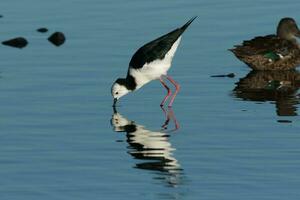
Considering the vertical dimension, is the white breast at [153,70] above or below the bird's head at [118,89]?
above

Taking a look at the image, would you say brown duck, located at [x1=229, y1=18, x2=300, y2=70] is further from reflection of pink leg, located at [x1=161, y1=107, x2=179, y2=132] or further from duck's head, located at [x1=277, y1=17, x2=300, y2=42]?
reflection of pink leg, located at [x1=161, y1=107, x2=179, y2=132]

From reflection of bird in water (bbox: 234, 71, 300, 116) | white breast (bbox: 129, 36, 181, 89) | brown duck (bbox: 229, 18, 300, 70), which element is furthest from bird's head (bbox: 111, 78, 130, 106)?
brown duck (bbox: 229, 18, 300, 70)

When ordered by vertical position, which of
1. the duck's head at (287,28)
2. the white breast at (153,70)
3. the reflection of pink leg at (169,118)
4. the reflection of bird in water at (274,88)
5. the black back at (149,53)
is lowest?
the reflection of pink leg at (169,118)

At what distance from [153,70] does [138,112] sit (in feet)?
6.12

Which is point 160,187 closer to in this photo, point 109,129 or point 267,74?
point 109,129

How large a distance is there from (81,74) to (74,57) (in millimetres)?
1416

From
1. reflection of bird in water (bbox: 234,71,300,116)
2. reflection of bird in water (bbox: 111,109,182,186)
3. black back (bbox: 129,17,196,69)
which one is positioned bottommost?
reflection of bird in water (bbox: 111,109,182,186)

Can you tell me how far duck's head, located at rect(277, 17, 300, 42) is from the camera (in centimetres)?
2359

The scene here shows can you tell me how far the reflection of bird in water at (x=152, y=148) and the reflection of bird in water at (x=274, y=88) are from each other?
5.75ft

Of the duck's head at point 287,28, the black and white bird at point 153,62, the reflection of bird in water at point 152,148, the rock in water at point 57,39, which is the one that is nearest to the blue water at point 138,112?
the reflection of bird in water at point 152,148

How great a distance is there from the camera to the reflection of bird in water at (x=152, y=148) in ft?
50.4

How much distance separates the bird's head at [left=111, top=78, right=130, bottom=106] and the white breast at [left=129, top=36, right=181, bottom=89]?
1.64 ft

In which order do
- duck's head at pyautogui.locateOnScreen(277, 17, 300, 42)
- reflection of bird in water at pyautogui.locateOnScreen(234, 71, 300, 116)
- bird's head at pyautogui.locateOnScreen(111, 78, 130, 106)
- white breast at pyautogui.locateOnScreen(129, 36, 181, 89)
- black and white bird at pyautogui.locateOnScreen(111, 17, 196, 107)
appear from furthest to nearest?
duck's head at pyautogui.locateOnScreen(277, 17, 300, 42)
white breast at pyautogui.locateOnScreen(129, 36, 181, 89)
black and white bird at pyautogui.locateOnScreen(111, 17, 196, 107)
bird's head at pyautogui.locateOnScreen(111, 78, 130, 106)
reflection of bird in water at pyautogui.locateOnScreen(234, 71, 300, 116)

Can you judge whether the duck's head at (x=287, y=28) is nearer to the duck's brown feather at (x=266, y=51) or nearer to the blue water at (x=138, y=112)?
the duck's brown feather at (x=266, y=51)
